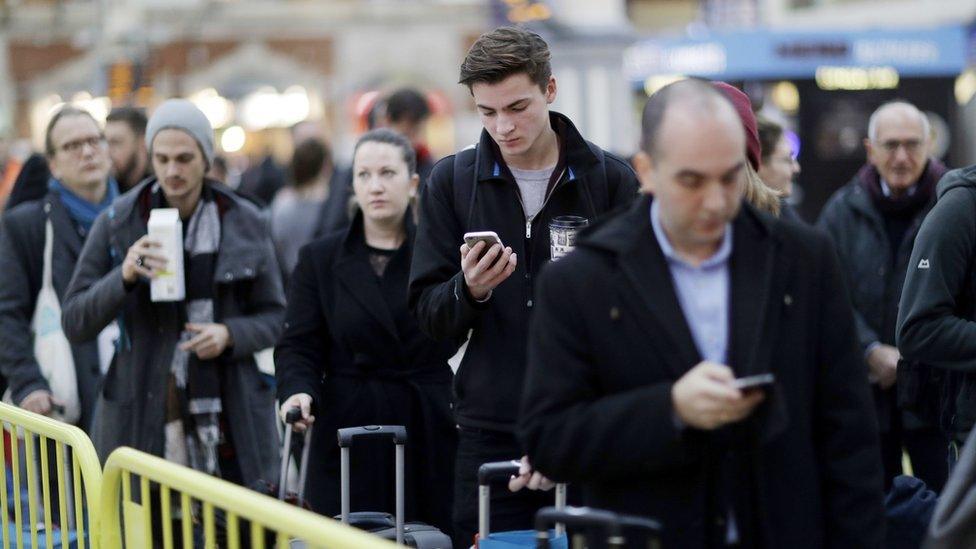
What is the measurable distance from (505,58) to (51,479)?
2.56 meters

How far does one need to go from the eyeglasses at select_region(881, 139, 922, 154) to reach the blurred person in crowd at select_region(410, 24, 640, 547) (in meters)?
2.94

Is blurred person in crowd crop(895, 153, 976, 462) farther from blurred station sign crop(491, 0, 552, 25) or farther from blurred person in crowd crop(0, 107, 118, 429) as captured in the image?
blurred station sign crop(491, 0, 552, 25)

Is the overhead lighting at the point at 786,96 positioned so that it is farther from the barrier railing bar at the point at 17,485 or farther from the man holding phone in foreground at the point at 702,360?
the man holding phone in foreground at the point at 702,360

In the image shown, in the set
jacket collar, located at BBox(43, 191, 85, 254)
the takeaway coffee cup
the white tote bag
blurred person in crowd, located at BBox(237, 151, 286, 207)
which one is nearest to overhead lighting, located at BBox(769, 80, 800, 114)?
blurred person in crowd, located at BBox(237, 151, 286, 207)

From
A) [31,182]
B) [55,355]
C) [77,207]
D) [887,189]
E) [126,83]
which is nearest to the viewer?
[55,355]

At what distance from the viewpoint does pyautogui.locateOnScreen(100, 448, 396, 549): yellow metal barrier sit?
330 centimetres

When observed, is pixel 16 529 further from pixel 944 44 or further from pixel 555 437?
pixel 944 44

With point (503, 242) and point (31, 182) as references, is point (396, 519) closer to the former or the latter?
point (503, 242)

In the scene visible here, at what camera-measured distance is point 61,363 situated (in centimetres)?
671

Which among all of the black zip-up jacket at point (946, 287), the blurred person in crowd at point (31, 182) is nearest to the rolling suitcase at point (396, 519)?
the black zip-up jacket at point (946, 287)

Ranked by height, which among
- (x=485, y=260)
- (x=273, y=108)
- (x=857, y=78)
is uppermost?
(x=273, y=108)

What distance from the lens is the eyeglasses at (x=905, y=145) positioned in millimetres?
7184

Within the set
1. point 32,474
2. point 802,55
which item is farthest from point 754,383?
point 802,55

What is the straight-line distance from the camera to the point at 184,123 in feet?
19.9
